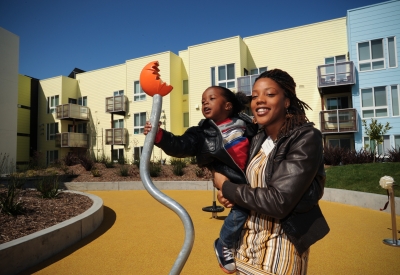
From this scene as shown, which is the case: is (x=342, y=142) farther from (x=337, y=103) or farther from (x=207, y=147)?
(x=207, y=147)

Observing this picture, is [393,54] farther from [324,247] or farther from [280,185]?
[280,185]

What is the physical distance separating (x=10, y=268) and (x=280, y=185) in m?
4.00

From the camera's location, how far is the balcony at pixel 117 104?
26.9 m

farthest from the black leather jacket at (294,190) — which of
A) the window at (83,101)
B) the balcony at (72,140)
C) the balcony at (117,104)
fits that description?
the window at (83,101)

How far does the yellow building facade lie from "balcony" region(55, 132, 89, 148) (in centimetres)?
11

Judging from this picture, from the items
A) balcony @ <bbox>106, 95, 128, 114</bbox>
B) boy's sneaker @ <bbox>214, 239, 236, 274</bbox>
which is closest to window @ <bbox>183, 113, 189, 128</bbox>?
balcony @ <bbox>106, 95, 128, 114</bbox>

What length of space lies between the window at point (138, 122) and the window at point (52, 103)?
1181 centimetres

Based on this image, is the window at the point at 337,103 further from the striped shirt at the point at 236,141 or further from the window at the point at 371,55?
the striped shirt at the point at 236,141

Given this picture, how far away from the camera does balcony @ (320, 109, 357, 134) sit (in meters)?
18.1

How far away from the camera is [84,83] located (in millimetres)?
31609

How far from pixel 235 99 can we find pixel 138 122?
25211mm

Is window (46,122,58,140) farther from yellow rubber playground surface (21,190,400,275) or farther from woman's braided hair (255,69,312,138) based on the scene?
woman's braided hair (255,69,312,138)

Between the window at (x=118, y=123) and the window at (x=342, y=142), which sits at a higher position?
the window at (x=118, y=123)

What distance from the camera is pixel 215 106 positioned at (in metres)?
2.19
